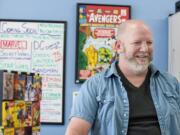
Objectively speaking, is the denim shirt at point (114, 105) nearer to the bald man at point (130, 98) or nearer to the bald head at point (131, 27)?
the bald man at point (130, 98)

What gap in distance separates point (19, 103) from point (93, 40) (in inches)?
54.0

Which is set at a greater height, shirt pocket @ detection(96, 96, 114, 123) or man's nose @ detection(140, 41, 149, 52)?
man's nose @ detection(140, 41, 149, 52)

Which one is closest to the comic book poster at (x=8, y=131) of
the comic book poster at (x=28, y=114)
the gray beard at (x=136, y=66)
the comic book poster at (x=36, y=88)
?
the comic book poster at (x=28, y=114)

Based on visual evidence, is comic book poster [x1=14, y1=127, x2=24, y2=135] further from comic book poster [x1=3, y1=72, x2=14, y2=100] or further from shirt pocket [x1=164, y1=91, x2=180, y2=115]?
shirt pocket [x1=164, y1=91, x2=180, y2=115]

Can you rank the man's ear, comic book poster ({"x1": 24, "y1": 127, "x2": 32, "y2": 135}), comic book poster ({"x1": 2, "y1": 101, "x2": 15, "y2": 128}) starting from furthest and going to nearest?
the man's ear → comic book poster ({"x1": 24, "y1": 127, "x2": 32, "y2": 135}) → comic book poster ({"x1": 2, "y1": 101, "x2": 15, "y2": 128})

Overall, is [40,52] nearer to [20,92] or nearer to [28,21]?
[28,21]

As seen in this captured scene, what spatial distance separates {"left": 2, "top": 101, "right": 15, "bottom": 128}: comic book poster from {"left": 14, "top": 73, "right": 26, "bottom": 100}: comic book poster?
0.05 m

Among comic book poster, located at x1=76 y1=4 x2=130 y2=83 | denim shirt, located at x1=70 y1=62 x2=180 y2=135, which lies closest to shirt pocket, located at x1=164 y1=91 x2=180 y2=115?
denim shirt, located at x1=70 y1=62 x2=180 y2=135

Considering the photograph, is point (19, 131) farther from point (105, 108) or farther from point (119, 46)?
point (119, 46)

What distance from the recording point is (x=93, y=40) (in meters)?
2.87

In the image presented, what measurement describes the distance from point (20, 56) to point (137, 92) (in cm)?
139

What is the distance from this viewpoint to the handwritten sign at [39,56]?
112 inches

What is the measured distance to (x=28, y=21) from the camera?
2867mm

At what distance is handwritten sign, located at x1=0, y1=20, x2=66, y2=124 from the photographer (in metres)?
2.84
